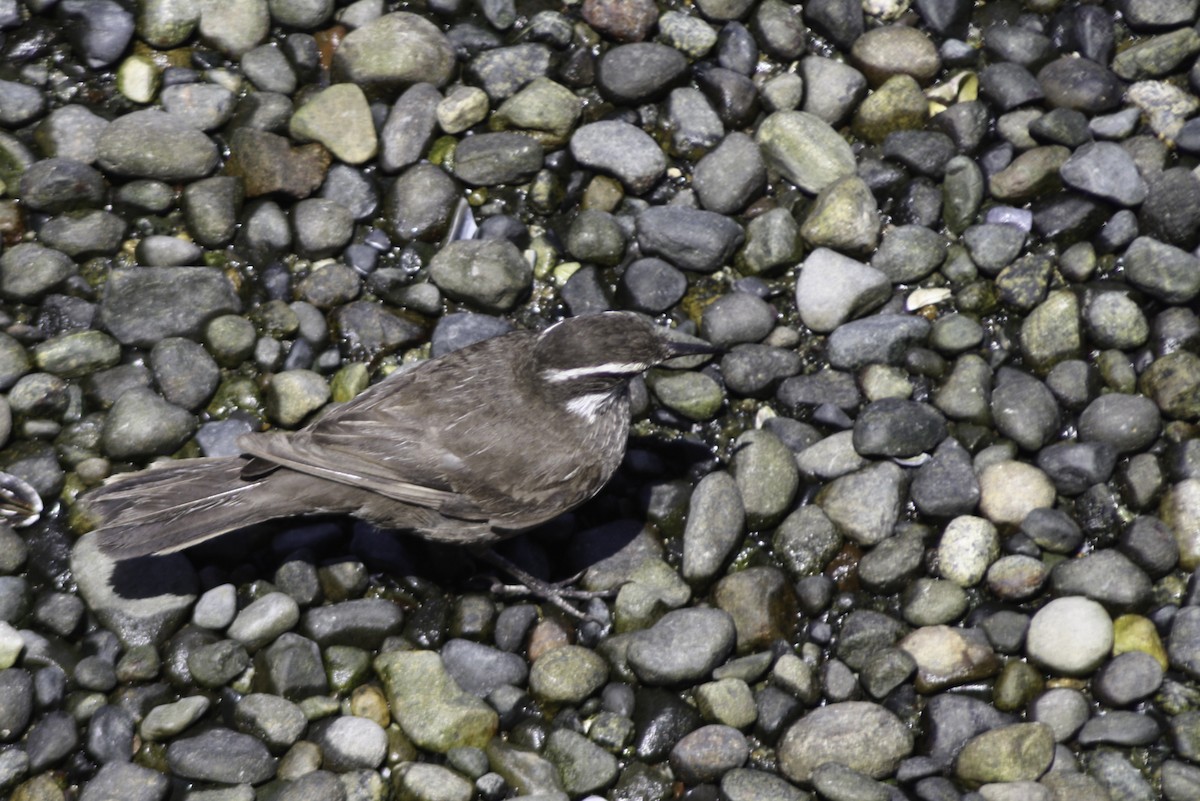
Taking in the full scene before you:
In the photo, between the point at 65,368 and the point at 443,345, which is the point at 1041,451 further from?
the point at 65,368

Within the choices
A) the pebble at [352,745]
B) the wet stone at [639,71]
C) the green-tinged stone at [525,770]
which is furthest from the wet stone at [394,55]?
the green-tinged stone at [525,770]

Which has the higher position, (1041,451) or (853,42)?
(853,42)

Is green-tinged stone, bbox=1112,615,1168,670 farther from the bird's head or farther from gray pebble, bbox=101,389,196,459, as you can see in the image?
gray pebble, bbox=101,389,196,459

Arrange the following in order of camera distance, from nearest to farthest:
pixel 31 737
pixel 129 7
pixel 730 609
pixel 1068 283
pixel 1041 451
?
pixel 31 737, pixel 730 609, pixel 1041 451, pixel 1068 283, pixel 129 7

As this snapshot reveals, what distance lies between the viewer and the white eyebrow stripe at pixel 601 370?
6484 millimetres

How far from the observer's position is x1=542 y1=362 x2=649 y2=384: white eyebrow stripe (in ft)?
21.3

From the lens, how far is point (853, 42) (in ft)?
28.3

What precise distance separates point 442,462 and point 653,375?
167cm

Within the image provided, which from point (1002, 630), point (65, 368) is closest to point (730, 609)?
point (1002, 630)

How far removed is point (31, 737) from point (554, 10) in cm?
571

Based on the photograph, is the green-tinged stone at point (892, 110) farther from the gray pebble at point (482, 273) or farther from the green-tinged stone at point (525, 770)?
the green-tinged stone at point (525, 770)

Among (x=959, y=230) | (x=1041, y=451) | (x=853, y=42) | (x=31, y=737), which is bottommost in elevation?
(x=31, y=737)

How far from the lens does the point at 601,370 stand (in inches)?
256

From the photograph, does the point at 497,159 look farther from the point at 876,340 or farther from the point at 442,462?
the point at 876,340
